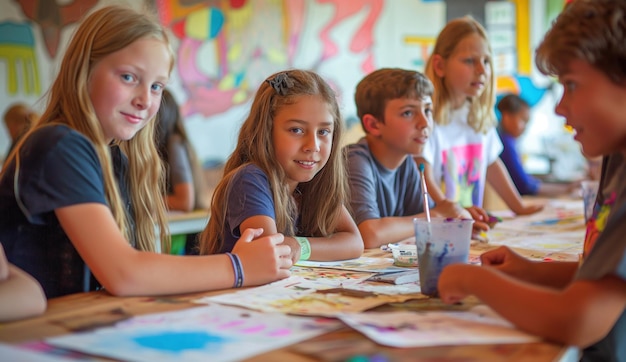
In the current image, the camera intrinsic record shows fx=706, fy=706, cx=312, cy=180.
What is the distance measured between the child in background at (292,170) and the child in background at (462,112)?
0.83 meters

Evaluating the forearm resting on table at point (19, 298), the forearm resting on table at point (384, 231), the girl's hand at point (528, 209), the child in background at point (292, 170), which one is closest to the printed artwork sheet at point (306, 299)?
the forearm resting on table at point (19, 298)

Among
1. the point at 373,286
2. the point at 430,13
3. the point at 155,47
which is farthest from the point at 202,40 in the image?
the point at 373,286

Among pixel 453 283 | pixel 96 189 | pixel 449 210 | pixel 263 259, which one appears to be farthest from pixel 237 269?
pixel 449 210

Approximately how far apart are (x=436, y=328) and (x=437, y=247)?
223mm

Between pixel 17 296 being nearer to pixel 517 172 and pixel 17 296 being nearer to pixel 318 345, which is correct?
pixel 318 345

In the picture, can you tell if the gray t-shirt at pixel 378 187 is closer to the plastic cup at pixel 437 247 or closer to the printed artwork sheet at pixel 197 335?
the plastic cup at pixel 437 247

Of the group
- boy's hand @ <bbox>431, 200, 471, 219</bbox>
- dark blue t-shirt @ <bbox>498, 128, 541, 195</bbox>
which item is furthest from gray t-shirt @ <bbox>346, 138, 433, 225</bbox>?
dark blue t-shirt @ <bbox>498, 128, 541, 195</bbox>

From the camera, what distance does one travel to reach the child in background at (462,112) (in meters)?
2.59

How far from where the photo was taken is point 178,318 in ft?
3.38

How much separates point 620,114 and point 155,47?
84 cm

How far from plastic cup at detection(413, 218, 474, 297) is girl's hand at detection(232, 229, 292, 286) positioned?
27cm

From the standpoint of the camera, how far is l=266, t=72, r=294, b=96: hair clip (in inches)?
67.1

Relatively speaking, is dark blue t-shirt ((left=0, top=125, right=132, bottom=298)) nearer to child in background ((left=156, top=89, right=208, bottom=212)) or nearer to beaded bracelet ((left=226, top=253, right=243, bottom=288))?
beaded bracelet ((left=226, top=253, right=243, bottom=288))

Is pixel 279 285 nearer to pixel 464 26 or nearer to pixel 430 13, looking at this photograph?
pixel 464 26
